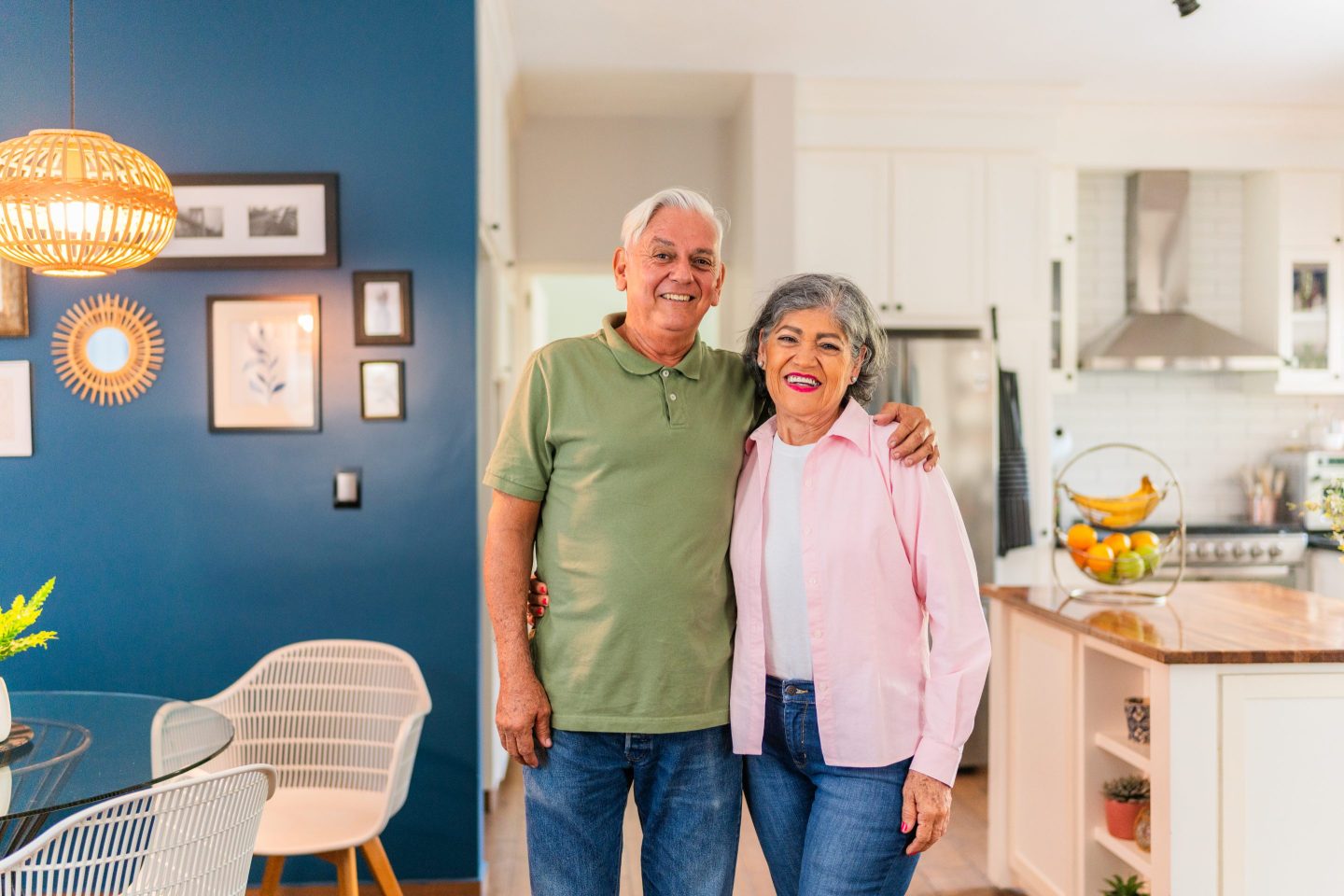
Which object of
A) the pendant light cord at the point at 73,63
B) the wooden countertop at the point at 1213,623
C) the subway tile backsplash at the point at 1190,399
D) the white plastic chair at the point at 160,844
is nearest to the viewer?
the white plastic chair at the point at 160,844

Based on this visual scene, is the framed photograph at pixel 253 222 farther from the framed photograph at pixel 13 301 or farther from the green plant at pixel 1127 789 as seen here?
the green plant at pixel 1127 789

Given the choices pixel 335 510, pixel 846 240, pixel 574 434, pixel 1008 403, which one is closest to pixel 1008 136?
pixel 846 240

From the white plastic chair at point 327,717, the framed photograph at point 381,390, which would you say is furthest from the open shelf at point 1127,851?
the framed photograph at point 381,390

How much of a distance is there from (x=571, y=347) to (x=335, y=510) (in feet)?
5.46

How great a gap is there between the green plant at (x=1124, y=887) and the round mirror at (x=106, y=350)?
3.00m

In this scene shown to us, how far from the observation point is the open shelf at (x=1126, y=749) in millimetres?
2410

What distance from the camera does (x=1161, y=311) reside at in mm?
4973

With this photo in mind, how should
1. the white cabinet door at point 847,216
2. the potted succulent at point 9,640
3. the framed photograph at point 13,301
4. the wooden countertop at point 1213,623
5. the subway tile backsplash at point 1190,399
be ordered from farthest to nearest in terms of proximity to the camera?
the subway tile backsplash at point 1190,399 < the white cabinet door at point 847,216 < the framed photograph at point 13,301 < the wooden countertop at point 1213,623 < the potted succulent at point 9,640

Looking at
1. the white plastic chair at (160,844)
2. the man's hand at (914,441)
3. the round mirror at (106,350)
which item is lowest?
the white plastic chair at (160,844)

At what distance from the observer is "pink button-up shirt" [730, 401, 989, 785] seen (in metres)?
1.55

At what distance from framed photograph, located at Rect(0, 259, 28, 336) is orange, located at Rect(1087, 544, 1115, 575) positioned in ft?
9.97

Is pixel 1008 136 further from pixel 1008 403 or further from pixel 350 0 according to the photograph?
pixel 350 0

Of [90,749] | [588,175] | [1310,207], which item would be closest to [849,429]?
[90,749]

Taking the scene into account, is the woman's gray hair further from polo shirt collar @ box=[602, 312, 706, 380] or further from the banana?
the banana
